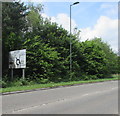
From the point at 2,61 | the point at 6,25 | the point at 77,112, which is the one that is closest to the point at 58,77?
the point at 2,61

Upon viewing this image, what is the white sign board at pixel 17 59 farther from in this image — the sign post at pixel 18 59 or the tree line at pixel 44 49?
the tree line at pixel 44 49

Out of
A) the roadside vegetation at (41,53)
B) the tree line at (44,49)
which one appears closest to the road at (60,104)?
the roadside vegetation at (41,53)

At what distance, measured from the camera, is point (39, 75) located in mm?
21125

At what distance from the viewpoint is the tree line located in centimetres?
2017

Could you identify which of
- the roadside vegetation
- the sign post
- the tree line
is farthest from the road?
the tree line

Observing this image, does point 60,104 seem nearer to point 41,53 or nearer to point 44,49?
point 41,53

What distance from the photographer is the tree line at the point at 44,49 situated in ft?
66.2

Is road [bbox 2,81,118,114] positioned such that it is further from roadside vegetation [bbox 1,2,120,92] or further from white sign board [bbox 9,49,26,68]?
white sign board [bbox 9,49,26,68]

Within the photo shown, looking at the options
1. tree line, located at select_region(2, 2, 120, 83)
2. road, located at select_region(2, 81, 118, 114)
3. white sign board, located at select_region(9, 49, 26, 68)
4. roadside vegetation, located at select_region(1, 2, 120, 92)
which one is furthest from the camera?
tree line, located at select_region(2, 2, 120, 83)

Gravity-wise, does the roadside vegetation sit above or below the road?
above

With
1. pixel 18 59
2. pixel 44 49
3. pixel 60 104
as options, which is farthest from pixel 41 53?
pixel 60 104

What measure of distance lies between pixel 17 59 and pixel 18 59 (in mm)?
174

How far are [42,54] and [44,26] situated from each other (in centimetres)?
637

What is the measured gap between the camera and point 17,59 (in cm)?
1912
